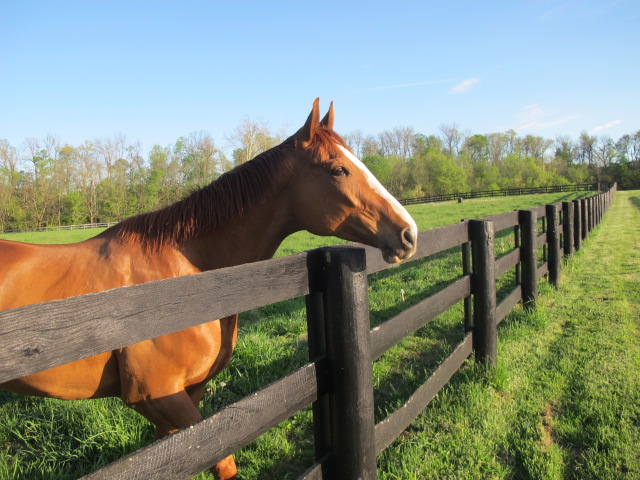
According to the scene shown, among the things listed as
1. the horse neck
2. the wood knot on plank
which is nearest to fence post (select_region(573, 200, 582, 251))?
the horse neck

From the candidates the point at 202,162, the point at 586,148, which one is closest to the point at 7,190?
the point at 202,162

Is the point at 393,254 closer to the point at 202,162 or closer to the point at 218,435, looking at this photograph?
the point at 218,435

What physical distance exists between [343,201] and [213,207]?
2.66 ft

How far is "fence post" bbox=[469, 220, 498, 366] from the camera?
12.1ft

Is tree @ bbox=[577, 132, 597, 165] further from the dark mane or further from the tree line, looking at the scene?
the dark mane

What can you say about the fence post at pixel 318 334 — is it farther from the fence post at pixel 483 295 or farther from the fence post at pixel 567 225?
the fence post at pixel 567 225

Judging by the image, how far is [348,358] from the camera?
1839 mm

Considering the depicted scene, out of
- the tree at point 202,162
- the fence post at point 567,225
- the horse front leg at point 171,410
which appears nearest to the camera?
the horse front leg at point 171,410

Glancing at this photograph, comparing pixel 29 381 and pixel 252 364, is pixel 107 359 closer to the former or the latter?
pixel 29 381

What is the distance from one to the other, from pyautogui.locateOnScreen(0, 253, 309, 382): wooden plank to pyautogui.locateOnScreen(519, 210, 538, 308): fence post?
4862 millimetres

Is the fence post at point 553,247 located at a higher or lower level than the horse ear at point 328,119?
lower

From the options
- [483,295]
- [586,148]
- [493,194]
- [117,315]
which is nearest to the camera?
[117,315]

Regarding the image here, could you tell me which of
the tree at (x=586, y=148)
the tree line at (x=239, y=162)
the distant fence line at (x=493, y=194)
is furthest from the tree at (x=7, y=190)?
the tree at (x=586, y=148)

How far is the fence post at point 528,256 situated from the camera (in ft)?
17.7
